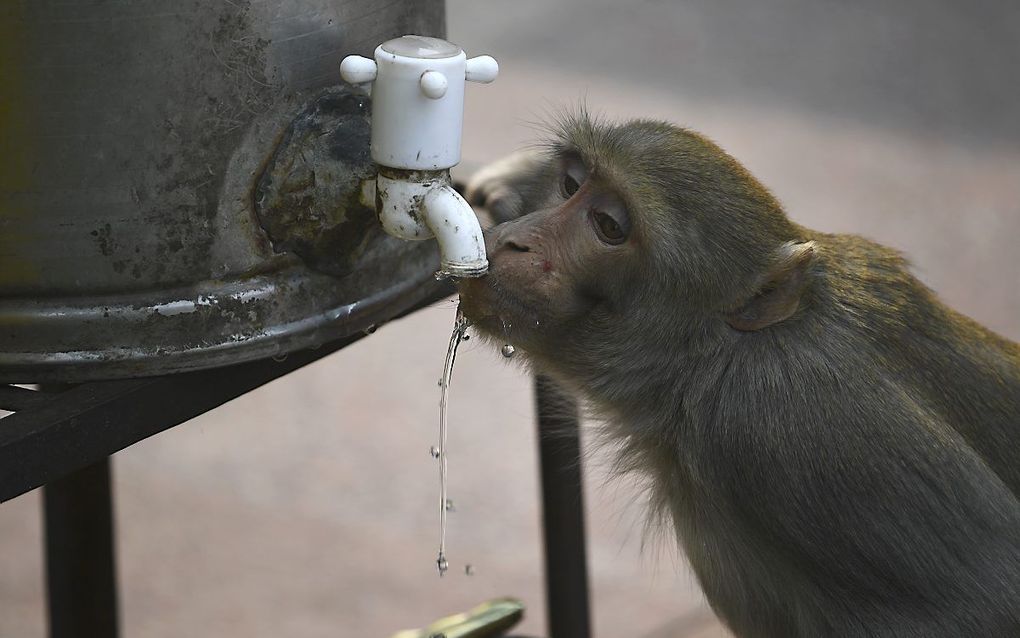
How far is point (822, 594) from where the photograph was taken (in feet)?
4.61

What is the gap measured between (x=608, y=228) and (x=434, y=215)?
225 mm

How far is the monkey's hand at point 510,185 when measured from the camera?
1.64 meters

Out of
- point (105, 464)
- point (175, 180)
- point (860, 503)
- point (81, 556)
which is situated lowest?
point (860, 503)

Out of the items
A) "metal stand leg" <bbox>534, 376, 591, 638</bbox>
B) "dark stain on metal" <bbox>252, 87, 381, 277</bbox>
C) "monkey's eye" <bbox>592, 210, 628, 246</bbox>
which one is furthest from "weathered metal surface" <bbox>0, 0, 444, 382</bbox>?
"metal stand leg" <bbox>534, 376, 591, 638</bbox>

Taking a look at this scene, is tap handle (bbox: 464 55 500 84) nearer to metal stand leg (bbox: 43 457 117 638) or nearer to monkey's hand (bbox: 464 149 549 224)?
monkey's hand (bbox: 464 149 549 224)

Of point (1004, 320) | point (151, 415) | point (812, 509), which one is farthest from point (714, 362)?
point (1004, 320)

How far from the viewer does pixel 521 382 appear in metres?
3.76

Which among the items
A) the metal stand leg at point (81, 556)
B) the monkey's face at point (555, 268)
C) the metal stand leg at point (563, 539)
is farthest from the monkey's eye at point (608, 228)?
the metal stand leg at point (81, 556)

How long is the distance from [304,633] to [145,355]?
5.48ft

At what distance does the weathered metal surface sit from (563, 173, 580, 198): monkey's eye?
261 millimetres

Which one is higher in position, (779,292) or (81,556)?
(779,292)

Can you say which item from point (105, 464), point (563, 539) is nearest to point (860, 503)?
point (563, 539)

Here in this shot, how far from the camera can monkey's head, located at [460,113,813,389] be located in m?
1.38

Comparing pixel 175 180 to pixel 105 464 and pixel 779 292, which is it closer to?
pixel 779 292
